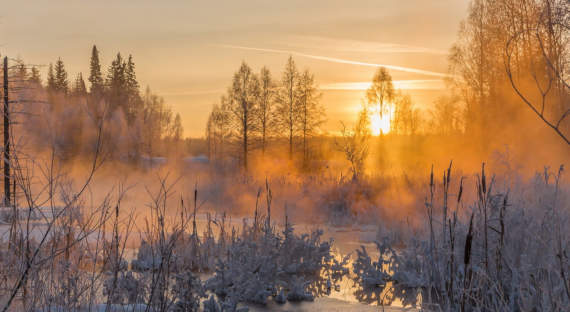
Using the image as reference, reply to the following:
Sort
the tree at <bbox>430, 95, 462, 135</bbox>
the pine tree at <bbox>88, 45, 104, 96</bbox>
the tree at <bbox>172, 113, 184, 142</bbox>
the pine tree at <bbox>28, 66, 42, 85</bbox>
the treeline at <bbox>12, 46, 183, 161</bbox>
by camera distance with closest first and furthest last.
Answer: the pine tree at <bbox>28, 66, 42, 85</bbox> < the tree at <bbox>430, 95, 462, 135</bbox> < the treeline at <bbox>12, 46, 183, 161</bbox> < the pine tree at <bbox>88, 45, 104, 96</bbox> < the tree at <bbox>172, 113, 184, 142</bbox>

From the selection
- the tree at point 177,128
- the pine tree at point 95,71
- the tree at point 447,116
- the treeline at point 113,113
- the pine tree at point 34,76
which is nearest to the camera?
the pine tree at point 34,76

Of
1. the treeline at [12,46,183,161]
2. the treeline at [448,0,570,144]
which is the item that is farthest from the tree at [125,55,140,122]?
the treeline at [448,0,570,144]

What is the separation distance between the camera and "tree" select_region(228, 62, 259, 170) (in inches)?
1201

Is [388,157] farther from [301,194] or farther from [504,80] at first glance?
[301,194]

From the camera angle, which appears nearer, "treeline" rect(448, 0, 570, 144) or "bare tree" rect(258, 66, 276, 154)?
"treeline" rect(448, 0, 570, 144)

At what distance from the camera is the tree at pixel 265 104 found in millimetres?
32075

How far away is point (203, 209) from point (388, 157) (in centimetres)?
1703

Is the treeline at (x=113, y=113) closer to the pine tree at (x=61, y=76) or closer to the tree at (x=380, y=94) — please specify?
the pine tree at (x=61, y=76)

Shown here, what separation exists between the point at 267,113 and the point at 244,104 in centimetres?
267

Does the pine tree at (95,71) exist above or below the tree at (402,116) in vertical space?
above

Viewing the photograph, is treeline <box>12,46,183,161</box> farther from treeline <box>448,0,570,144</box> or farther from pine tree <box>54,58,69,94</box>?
treeline <box>448,0,570,144</box>

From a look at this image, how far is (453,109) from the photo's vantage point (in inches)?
1042

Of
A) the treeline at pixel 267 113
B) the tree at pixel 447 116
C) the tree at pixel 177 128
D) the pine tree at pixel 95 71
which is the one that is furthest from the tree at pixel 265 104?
the tree at pixel 177 128

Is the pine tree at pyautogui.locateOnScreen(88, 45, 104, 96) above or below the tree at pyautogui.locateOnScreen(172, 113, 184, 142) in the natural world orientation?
above
